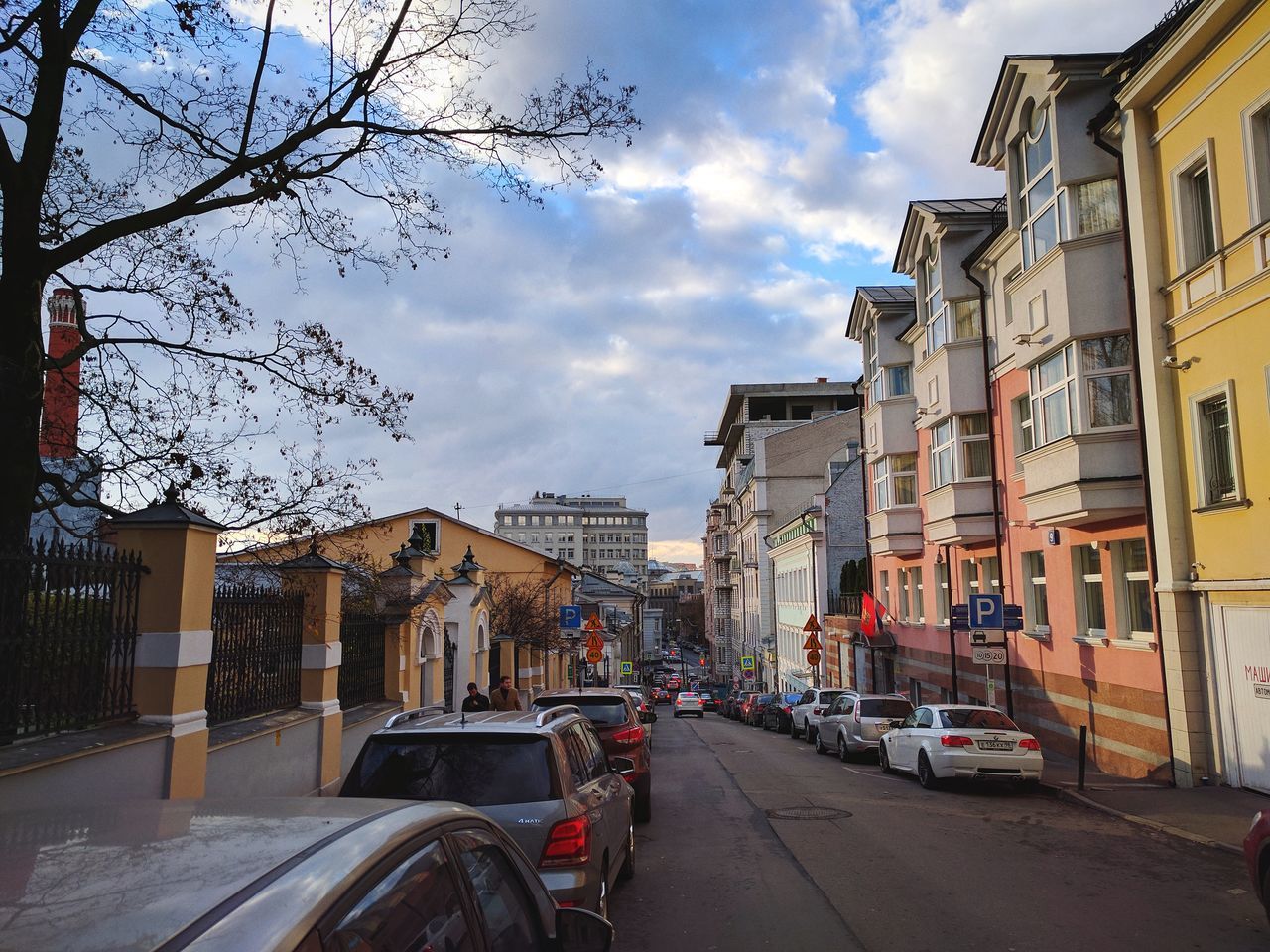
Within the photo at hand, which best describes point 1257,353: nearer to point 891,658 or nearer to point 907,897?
point 907,897

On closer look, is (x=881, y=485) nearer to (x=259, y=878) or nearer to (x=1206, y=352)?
(x=1206, y=352)

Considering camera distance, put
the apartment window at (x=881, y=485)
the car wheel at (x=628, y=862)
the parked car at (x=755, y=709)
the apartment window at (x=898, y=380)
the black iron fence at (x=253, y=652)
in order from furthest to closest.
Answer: the parked car at (x=755, y=709) → the apartment window at (x=881, y=485) → the apartment window at (x=898, y=380) → the black iron fence at (x=253, y=652) → the car wheel at (x=628, y=862)

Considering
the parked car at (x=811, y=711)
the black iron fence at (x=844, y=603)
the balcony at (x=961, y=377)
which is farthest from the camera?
the black iron fence at (x=844, y=603)

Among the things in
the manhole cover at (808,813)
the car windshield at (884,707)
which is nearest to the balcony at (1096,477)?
the car windshield at (884,707)

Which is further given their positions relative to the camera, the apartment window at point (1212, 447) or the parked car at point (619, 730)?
the apartment window at point (1212, 447)

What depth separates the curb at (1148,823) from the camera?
10021mm

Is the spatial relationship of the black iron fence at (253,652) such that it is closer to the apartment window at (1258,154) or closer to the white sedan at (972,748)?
the white sedan at (972,748)

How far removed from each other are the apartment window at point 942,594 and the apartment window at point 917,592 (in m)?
1.95

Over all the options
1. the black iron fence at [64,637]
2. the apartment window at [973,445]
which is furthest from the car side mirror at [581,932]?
the apartment window at [973,445]

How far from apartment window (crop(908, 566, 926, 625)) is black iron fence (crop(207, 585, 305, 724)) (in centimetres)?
2172

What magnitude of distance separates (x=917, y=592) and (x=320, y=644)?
21848mm

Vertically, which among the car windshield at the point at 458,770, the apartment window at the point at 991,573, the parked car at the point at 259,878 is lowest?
the car windshield at the point at 458,770

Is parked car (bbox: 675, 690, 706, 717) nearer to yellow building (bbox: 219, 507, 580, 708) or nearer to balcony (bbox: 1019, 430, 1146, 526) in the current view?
yellow building (bbox: 219, 507, 580, 708)

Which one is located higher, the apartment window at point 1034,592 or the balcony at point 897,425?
the balcony at point 897,425
